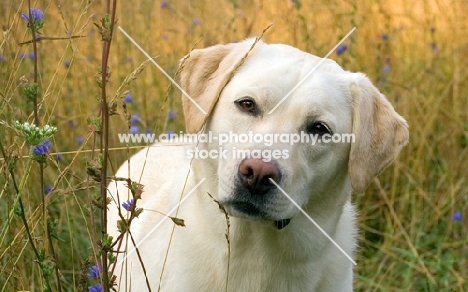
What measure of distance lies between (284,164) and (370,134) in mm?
607

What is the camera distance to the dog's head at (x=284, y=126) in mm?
2584

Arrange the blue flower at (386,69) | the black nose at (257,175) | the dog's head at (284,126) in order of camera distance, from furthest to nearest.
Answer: the blue flower at (386,69) → the dog's head at (284,126) → the black nose at (257,175)

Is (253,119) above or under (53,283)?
above

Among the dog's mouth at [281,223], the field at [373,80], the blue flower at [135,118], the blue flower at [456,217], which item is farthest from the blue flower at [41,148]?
the blue flower at [456,217]

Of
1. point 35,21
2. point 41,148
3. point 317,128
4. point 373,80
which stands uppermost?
point 35,21

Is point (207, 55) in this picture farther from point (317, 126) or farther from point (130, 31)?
point (130, 31)

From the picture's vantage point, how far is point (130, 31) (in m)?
5.73

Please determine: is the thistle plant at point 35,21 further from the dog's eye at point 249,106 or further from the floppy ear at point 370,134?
the floppy ear at point 370,134

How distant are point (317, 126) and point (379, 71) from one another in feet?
8.37

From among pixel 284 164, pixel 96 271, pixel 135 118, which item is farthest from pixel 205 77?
pixel 135 118

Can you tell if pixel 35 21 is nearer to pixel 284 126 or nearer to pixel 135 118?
pixel 284 126

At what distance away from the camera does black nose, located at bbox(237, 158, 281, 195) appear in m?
2.46

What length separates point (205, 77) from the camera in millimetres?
3096

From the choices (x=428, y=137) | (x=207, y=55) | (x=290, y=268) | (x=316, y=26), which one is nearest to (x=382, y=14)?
(x=316, y=26)
